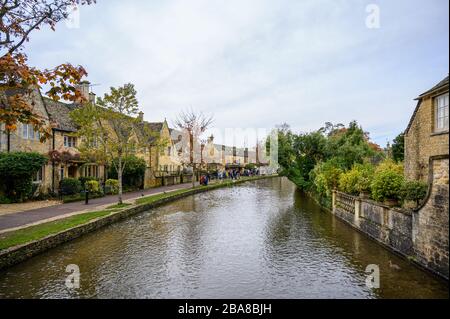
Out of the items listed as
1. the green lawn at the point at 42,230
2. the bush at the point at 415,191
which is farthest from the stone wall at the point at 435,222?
the green lawn at the point at 42,230

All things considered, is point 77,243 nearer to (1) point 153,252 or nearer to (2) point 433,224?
(1) point 153,252

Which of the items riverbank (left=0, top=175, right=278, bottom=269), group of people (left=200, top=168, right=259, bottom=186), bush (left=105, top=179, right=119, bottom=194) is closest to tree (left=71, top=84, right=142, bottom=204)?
riverbank (left=0, top=175, right=278, bottom=269)

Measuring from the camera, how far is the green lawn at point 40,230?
412 inches

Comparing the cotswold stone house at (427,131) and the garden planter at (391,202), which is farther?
the cotswold stone house at (427,131)

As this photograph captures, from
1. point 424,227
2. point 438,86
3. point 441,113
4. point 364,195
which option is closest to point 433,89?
point 438,86

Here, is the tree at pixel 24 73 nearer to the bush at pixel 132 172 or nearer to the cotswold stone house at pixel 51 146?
the cotswold stone house at pixel 51 146

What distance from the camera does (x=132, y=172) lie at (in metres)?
31.3

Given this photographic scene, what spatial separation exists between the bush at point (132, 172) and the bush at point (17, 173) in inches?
396

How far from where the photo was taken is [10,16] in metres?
9.33

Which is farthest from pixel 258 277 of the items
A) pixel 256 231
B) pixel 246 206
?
pixel 246 206

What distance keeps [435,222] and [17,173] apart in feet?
72.8

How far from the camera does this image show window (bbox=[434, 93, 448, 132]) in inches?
476

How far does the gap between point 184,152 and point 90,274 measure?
38.9m

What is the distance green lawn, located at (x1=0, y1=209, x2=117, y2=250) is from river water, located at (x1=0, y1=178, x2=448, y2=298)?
0.81m
